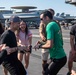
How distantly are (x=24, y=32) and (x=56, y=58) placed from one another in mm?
3259

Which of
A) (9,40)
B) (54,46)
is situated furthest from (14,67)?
(54,46)

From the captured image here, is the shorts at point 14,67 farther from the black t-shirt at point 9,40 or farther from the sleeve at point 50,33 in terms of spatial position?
the sleeve at point 50,33

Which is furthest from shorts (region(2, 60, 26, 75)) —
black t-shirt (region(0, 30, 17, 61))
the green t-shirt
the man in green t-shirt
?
the green t-shirt

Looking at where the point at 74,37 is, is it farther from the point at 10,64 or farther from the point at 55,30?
the point at 10,64

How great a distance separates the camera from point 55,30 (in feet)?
17.0

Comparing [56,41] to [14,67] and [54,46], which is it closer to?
[54,46]

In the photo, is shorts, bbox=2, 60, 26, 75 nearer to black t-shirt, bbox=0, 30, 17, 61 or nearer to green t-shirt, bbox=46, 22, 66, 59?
black t-shirt, bbox=0, 30, 17, 61

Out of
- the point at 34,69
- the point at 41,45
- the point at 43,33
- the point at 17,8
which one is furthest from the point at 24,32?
the point at 17,8

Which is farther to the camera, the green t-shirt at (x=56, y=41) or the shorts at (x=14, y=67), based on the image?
the green t-shirt at (x=56, y=41)

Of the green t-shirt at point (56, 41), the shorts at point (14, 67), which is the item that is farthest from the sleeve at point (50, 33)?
the shorts at point (14, 67)

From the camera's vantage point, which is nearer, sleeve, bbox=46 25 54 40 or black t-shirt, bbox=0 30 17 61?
black t-shirt, bbox=0 30 17 61

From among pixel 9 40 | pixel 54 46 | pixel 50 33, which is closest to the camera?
pixel 9 40

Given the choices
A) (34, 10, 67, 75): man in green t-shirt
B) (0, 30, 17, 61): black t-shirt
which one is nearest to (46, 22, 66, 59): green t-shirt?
(34, 10, 67, 75): man in green t-shirt

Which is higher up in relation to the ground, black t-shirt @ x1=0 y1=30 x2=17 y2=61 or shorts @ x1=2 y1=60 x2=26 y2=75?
black t-shirt @ x1=0 y1=30 x2=17 y2=61
